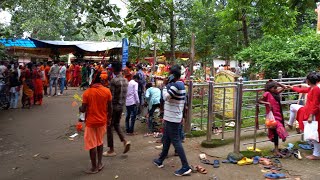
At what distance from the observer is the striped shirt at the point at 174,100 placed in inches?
189

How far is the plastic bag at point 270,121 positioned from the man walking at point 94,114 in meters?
2.72

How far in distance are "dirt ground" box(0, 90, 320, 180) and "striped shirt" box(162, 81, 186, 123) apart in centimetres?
91

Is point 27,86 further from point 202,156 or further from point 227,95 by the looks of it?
point 202,156

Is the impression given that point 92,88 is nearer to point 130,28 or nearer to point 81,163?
point 130,28

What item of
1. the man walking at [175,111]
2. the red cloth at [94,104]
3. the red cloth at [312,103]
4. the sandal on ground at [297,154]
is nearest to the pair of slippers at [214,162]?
the man walking at [175,111]

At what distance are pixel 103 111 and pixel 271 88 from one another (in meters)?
2.85

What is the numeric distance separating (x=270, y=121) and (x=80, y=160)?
341 cm

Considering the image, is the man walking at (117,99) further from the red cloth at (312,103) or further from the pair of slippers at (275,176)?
the red cloth at (312,103)

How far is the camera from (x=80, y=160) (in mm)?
5895

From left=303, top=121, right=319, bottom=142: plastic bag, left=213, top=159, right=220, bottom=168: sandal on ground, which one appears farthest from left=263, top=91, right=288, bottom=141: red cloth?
left=213, top=159, right=220, bottom=168: sandal on ground

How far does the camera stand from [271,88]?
5.56m

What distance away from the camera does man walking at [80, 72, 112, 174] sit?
5.00 meters

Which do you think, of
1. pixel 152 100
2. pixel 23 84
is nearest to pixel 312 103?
pixel 152 100

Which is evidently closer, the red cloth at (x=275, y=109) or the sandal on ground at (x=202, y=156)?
the red cloth at (x=275, y=109)
